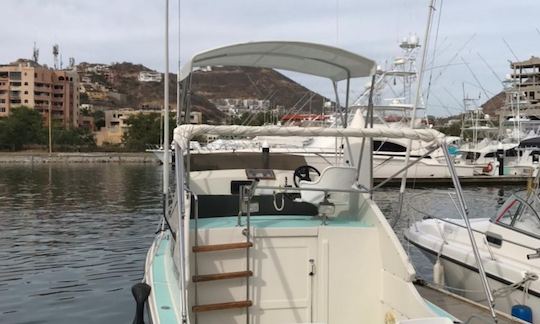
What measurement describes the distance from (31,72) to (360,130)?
172 metres

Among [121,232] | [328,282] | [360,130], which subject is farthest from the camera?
[121,232]

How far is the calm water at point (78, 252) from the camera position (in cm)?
1089

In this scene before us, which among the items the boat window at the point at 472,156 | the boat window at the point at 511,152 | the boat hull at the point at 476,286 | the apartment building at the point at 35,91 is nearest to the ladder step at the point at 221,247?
the boat hull at the point at 476,286

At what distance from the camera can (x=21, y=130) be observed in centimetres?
12150

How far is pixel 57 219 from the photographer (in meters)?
23.1

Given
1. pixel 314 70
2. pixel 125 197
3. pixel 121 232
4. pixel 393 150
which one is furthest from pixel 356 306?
pixel 393 150

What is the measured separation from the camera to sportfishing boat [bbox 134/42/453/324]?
626 cm

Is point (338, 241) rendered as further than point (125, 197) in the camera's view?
No

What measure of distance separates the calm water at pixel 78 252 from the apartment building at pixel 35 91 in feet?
457

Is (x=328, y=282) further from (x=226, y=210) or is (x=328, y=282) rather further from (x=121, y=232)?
(x=121, y=232)

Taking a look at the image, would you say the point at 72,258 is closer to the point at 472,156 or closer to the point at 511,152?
the point at 472,156

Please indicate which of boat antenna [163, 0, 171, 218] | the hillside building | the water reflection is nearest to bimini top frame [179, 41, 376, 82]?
boat antenna [163, 0, 171, 218]

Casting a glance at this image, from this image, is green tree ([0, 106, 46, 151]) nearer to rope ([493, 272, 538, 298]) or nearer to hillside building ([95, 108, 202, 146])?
hillside building ([95, 108, 202, 146])

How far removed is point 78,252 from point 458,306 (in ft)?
38.1
